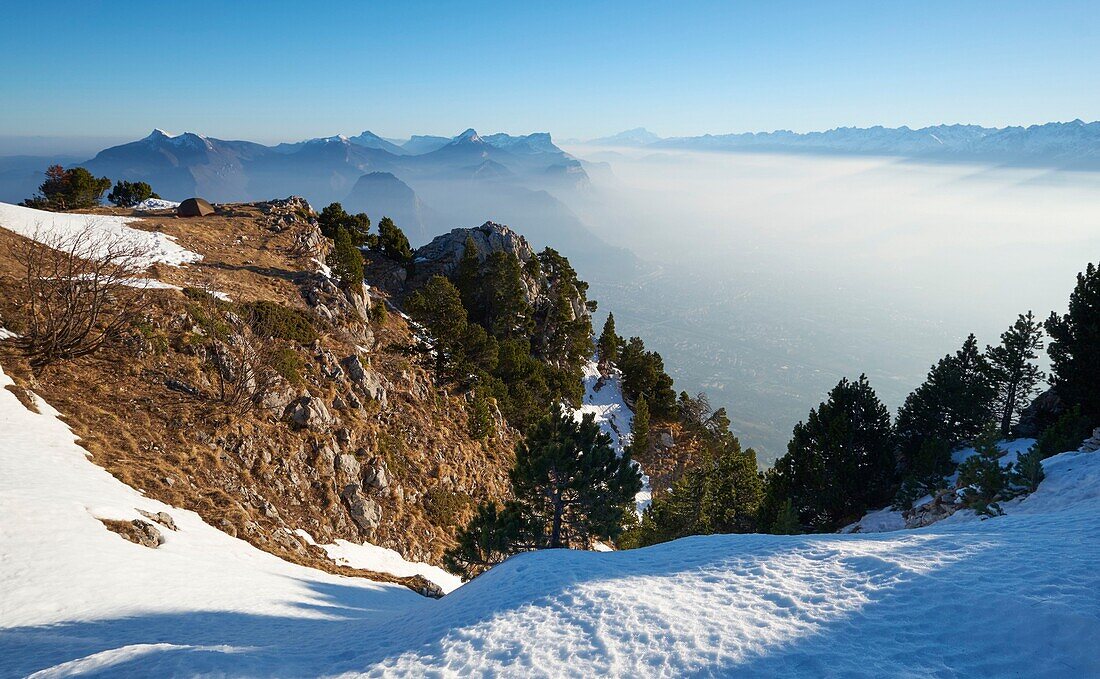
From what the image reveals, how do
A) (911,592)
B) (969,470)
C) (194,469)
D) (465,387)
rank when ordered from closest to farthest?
(911,592)
(969,470)
(194,469)
(465,387)

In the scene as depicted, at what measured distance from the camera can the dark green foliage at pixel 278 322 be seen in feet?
85.5

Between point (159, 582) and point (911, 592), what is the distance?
15808mm

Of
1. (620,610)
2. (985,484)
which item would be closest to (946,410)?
(985,484)

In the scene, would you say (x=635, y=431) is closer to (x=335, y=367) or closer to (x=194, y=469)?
(x=335, y=367)

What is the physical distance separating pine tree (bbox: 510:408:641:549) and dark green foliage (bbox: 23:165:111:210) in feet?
158

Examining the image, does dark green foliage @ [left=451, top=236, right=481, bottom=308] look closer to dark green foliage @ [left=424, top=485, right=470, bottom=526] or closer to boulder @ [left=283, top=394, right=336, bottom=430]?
dark green foliage @ [left=424, top=485, right=470, bottom=526]

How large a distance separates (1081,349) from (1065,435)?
7.15m

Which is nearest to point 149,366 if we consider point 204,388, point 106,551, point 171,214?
point 204,388

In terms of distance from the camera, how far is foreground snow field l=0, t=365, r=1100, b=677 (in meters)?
5.20

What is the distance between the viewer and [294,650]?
7312mm

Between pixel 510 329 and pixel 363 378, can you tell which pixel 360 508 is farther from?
pixel 510 329

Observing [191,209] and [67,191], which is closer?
[67,191]

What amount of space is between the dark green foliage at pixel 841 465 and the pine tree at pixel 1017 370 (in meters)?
9.63

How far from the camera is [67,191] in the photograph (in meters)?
40.8
